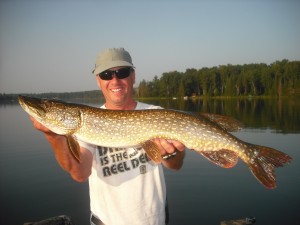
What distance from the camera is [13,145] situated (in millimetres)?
14023

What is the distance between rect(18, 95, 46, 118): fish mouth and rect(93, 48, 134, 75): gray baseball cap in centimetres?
74

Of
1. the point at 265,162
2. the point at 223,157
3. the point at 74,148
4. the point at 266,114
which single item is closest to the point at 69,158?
the point at 74,148

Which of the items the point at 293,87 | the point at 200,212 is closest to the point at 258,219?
the point at 200,212

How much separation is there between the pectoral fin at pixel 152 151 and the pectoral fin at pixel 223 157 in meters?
0.54

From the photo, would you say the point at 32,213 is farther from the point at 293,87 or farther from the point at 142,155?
the point at 293,87

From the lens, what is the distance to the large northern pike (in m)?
2.79

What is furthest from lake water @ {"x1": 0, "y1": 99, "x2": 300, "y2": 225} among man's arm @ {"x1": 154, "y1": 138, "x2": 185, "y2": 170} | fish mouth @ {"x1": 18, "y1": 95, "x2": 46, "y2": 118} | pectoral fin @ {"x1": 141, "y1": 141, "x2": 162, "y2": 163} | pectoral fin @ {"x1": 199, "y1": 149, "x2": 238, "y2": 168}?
fish mouth @ {"x1": 18, "y1": 95, "x2": 46, "y2": 118}

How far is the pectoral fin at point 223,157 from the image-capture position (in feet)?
9.19

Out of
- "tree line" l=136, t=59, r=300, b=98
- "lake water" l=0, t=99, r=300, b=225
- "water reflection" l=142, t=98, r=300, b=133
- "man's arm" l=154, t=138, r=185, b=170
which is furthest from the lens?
"tree line" l=136, t=59, r=300, b=98

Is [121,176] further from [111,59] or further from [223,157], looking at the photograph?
[111,59]

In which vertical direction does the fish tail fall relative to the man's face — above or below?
below

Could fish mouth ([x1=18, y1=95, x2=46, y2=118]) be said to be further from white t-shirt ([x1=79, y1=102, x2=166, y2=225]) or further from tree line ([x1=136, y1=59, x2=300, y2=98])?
tree line ([x1=136, y1=59, x2=300, y2=98])

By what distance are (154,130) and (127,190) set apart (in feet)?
2.30

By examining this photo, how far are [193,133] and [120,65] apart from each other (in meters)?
1.14
